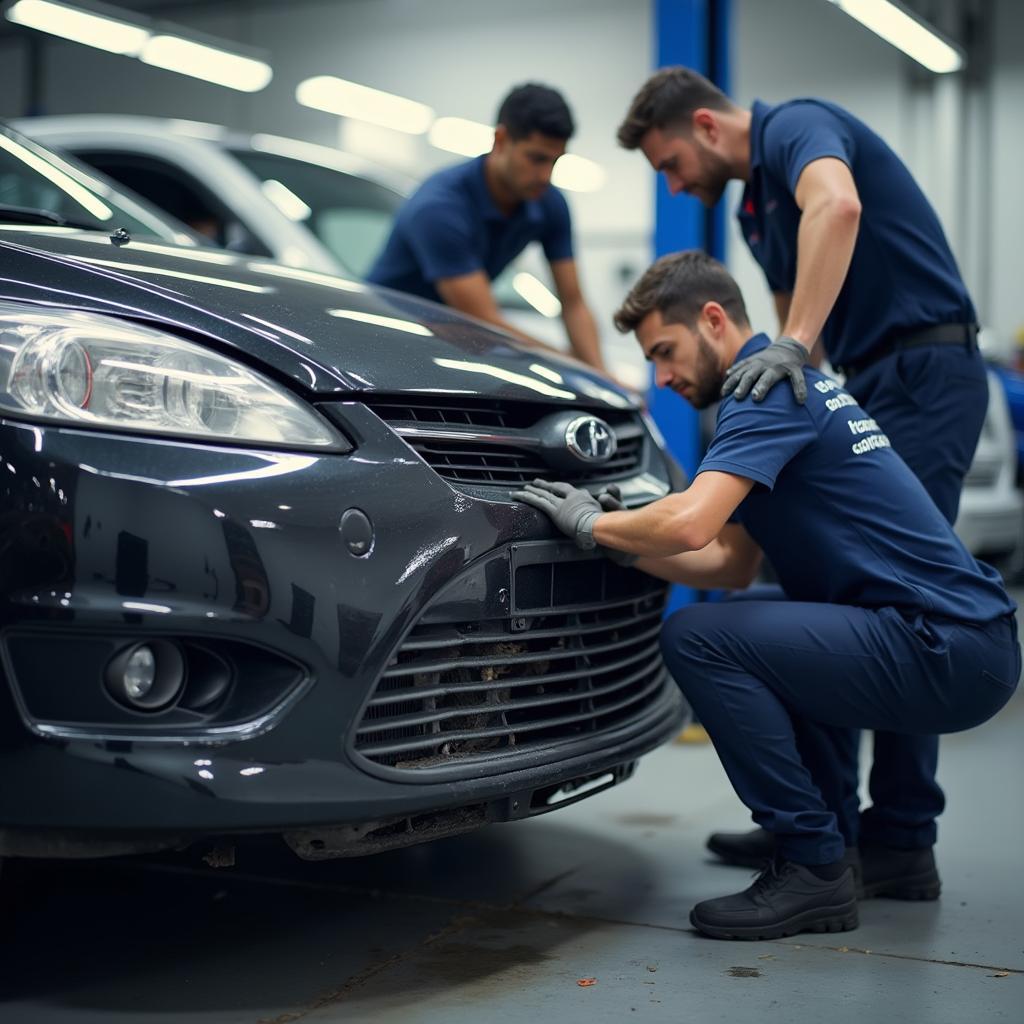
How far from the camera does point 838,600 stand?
2.41 m

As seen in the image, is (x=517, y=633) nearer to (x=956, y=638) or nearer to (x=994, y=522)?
(x=956, y=638)

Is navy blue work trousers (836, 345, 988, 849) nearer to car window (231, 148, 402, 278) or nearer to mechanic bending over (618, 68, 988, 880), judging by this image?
mechanic bending over (618, 68, 988, 880)

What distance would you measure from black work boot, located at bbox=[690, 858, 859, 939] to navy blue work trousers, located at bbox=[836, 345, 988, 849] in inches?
11.9

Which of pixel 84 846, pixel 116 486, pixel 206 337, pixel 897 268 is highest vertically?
pixel 897 268

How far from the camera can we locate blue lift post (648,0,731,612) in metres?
3.90

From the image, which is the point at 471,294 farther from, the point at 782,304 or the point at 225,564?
the point at 225,564

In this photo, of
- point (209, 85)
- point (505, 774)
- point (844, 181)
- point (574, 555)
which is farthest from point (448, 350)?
point (209, 85)

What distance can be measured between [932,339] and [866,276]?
18cm

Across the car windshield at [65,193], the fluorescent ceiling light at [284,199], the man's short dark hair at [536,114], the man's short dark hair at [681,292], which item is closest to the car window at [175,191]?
the fluorescent ceiling light at [284,199]

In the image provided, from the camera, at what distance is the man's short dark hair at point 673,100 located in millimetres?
2873

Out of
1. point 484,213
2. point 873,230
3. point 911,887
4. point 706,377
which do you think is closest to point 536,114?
point 484,213

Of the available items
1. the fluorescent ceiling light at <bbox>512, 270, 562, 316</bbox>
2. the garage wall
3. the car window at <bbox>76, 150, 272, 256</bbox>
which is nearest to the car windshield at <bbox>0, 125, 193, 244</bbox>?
the car window at <bbox>76, 150, 272, 256</bbox>

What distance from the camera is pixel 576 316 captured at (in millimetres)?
4016

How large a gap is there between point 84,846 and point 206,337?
70 centimetres
